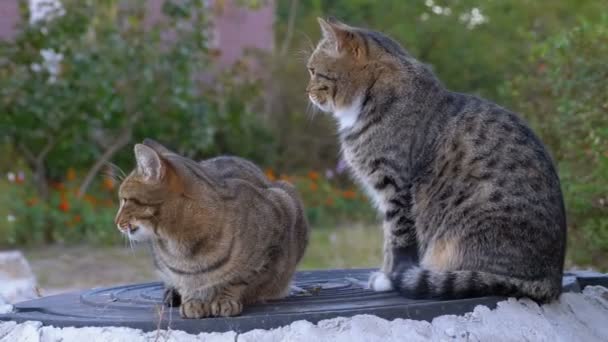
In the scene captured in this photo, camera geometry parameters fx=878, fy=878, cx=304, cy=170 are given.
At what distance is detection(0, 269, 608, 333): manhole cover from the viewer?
3382mm

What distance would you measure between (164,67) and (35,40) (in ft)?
4.93

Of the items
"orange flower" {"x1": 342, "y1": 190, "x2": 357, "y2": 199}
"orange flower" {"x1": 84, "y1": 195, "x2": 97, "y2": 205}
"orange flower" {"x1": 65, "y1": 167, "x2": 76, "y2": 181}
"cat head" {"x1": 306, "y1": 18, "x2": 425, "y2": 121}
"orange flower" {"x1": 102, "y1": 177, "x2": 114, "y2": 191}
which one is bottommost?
"orange flower" {"x1": 84, "y1": 195, "x2": 97, "y2": 205}

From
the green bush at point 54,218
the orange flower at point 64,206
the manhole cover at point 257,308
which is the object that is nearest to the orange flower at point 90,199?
the green bush at point 54,218

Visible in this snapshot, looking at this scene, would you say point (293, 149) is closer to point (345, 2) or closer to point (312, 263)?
point (312, 263)

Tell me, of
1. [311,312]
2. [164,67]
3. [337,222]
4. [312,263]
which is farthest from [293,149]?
[311,312]

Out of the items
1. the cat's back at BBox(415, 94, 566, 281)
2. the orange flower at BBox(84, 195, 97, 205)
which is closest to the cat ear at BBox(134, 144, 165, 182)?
the cat's back at BBox(415, 94, 566, 281)

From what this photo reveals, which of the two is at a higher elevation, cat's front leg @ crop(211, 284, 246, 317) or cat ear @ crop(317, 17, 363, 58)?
cat ear @ crop(317, 17, 363, 58)

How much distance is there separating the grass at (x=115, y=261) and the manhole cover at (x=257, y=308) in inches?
143

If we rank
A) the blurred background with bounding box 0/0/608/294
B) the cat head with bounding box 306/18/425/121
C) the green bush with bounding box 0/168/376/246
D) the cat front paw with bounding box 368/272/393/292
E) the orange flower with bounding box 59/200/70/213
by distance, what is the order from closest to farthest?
A: the cat front paw with bounding box 368/272/393/292
the cat head with bounding box 306/18/425/121
the blurred background with bounding box 0/0/608/294
the green bush with bounding box 0/168/376/246
the orange flower with bounding box 59/200/70/213

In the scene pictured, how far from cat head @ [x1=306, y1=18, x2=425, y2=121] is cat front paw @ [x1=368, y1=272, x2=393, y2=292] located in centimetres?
91

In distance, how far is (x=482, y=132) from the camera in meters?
4.16

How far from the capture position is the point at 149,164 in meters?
3.41

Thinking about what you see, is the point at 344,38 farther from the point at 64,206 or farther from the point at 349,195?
the point at 349,195

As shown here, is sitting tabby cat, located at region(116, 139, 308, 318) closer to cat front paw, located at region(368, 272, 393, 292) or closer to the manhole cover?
the manhole cover
